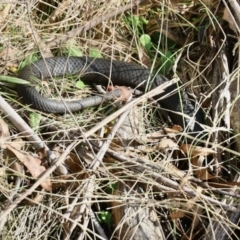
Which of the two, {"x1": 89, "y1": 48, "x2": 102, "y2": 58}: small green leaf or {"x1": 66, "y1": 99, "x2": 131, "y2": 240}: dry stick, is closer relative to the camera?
{"x1": 66, "y1": 99, "x2": 131, "y2": 240}: dry stick

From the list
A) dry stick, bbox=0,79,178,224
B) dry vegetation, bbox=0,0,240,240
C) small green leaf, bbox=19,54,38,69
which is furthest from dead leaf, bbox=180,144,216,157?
small green leaf, bbox=19,54,38,69

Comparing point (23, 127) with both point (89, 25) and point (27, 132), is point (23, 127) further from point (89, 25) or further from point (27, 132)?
point (89, 25)

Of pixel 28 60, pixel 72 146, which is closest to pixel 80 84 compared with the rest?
pixel 28 60

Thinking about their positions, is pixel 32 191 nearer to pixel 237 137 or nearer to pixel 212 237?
pixel 212 237

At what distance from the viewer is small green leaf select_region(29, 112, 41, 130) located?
261cm

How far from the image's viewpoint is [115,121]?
264 cm

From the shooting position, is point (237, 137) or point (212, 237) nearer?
point (212, 237)

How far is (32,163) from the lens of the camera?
2.49 meters

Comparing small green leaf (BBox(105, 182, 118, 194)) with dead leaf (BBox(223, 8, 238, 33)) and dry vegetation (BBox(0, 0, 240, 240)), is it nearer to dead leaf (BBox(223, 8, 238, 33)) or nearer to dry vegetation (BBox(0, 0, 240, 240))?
dry vegetation (BBox(0, 0, 240, 240))

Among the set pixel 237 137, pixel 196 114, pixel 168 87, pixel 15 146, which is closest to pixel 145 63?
pixel 168 87

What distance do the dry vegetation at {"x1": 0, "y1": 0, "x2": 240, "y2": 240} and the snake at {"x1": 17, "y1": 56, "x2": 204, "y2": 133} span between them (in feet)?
Answer: 0.16

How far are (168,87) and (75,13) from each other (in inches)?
25.9

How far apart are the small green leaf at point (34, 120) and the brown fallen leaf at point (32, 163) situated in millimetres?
136

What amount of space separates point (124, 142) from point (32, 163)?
41 cm
